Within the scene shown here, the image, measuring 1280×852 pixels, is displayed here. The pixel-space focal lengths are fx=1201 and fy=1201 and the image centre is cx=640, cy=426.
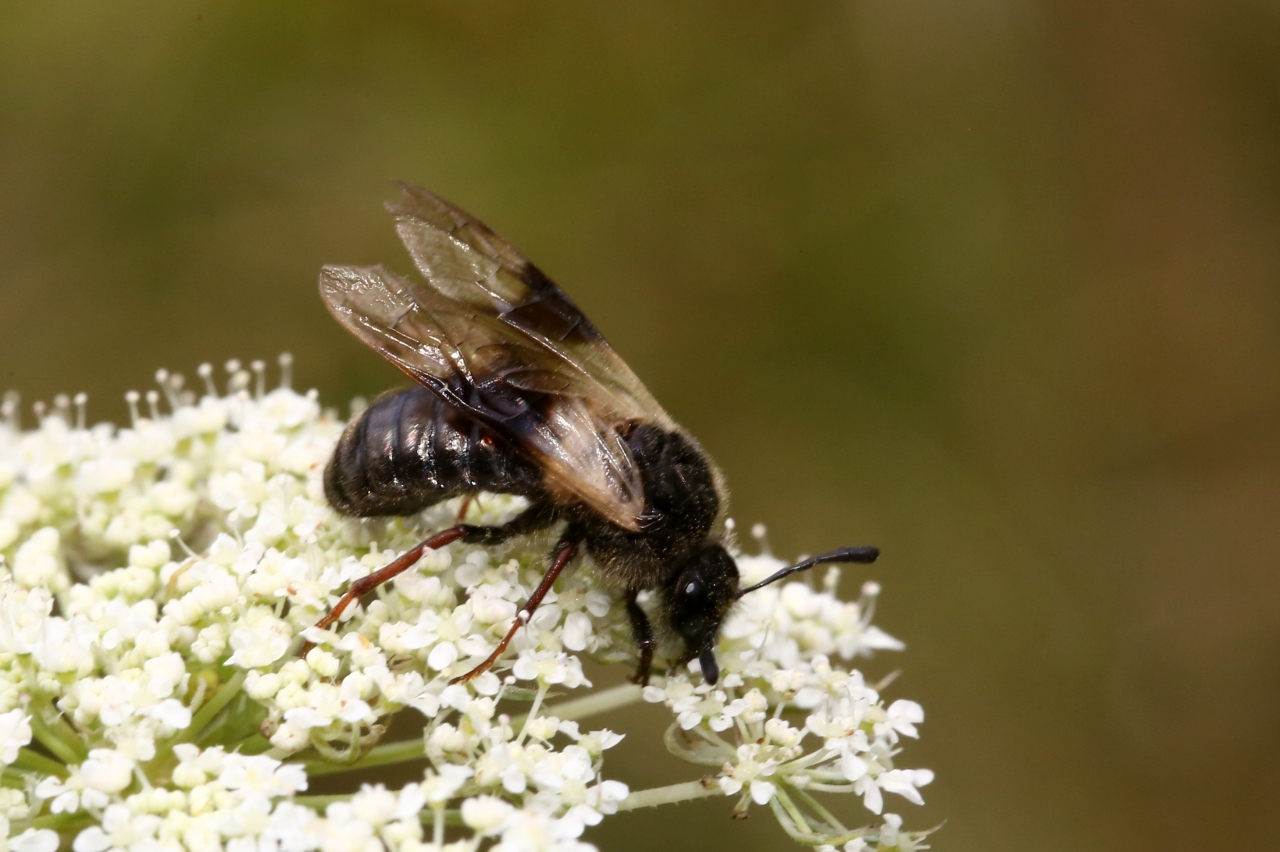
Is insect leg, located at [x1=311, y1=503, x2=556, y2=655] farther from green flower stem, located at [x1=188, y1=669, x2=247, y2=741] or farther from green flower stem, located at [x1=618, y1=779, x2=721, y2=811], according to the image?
green flower stem, located at [x1=618, y1=779, x2=721, y2=811]

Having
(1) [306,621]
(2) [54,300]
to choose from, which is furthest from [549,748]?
(2) [54,300]

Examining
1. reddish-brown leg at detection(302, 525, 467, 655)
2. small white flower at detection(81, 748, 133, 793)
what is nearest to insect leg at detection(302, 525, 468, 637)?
reddish-brown leg at detection(302, 525, 467, 655)

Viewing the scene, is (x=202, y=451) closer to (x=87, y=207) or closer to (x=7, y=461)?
(x=7, y=461)

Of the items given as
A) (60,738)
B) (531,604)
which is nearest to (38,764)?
(60,738)

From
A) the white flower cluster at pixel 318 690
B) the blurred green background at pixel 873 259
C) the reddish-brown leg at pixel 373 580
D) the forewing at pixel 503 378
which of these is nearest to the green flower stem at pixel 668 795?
the white flower cluster at pixel 318 690

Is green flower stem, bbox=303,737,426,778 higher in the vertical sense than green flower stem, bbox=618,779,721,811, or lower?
higher

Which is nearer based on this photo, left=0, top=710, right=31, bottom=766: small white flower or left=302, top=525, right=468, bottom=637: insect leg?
left=0, top=710, right=31, bottom=766: small white flower

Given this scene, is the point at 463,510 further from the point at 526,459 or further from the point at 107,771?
the point at 107,771
